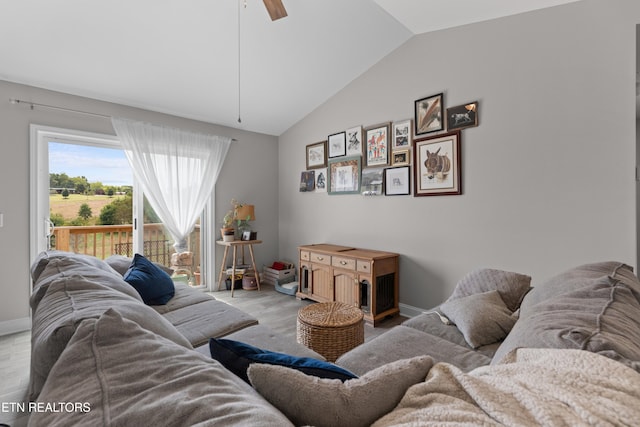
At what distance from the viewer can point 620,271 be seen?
149cm

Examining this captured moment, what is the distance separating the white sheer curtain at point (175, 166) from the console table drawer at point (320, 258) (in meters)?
1.63

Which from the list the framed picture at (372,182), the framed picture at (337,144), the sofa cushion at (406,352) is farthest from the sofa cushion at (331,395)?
the framed picture at (337,144)

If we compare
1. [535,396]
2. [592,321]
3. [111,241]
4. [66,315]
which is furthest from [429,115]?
[111,241]

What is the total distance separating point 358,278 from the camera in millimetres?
3275

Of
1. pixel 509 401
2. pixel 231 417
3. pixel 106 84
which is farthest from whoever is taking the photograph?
pixel 106 84

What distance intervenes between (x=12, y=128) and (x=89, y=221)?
1.09 metres

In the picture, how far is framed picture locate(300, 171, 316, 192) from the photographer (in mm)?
4363

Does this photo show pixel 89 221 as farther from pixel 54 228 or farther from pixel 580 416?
pixel 580 416

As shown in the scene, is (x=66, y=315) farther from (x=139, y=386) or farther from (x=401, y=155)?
(x=401, y=155)

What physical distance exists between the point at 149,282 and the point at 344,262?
191 centimetres

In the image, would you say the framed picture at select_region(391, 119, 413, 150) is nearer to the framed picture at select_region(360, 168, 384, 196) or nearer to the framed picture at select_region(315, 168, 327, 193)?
the framed picture at select_region(360, 168, 384, 196)

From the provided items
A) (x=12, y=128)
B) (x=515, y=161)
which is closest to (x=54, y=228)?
(x=12, y=128)

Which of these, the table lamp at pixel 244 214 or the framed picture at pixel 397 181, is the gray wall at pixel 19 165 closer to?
the table lamp at pixel 244 214

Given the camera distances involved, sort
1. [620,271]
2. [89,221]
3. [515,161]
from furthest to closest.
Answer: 1. [89,221]
2. [515,161]
3. [620,271]
